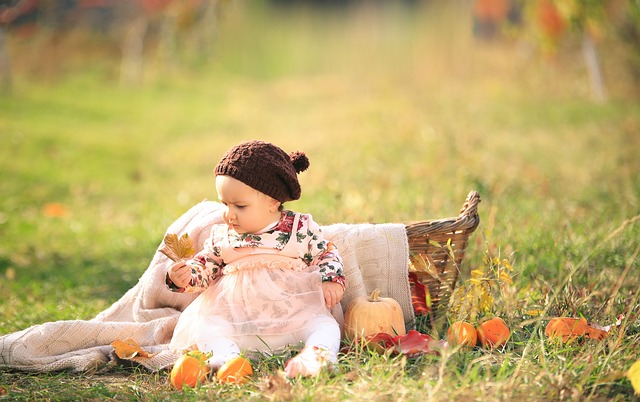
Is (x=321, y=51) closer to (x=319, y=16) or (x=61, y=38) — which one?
(x=319, y=16)

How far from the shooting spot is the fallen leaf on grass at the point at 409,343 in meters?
3.26

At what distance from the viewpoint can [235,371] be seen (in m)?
3.16

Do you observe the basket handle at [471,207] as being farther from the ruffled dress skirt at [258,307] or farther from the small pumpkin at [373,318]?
the ruffled dress skirt at [258,307]

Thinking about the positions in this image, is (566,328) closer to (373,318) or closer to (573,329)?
(573,329)

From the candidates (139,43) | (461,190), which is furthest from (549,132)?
(139,43)

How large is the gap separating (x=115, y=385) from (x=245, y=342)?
56 centimetres

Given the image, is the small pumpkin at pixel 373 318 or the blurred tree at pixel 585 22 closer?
the small pumpkin at pixel 373 318

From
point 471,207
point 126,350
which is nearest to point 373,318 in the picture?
point 471,207

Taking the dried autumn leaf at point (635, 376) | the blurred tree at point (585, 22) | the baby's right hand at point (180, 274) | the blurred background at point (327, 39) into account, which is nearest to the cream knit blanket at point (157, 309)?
the baby's right hand at point (180, 274)

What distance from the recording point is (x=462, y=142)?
27.6 feet

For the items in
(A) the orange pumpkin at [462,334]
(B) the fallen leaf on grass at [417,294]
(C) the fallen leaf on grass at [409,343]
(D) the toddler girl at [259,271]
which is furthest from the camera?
(B) the fallen leaf on grass at [417,294]

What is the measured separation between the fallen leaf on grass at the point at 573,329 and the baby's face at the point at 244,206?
128 cm

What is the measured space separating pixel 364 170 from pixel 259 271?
15.2ft

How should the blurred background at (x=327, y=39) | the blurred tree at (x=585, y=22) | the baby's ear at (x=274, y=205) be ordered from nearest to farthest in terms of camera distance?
the baby's ear at (x=274, y=205) → the blurred tree at (x=585, y=22) → the blurred background at (x=327, y=39)
